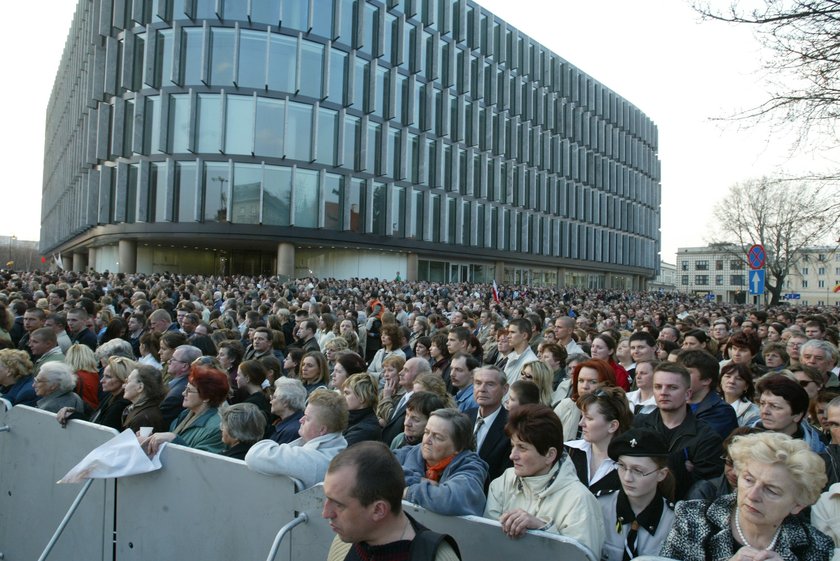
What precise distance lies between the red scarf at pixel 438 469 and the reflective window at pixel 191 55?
36101 mm

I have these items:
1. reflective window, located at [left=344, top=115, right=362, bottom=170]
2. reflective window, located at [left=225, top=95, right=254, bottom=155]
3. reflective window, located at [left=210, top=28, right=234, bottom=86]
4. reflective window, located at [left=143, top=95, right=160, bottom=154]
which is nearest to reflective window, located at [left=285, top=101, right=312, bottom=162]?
reflective window, located at [left=225, top=95, right=254, bottom=155]

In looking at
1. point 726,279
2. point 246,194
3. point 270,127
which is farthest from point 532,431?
point 726,279

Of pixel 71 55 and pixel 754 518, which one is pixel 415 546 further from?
pixel 71 55

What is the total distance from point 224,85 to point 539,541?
36.5 m

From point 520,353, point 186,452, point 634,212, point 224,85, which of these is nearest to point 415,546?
point 186,452

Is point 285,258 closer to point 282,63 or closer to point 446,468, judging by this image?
point 282,63

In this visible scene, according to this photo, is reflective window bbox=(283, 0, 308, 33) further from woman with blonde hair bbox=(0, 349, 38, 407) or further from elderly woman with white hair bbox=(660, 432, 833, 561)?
elderly woman with white hair bbox=(660, 432, 833, 561)

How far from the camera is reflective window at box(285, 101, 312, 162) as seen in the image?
3638 centimetres

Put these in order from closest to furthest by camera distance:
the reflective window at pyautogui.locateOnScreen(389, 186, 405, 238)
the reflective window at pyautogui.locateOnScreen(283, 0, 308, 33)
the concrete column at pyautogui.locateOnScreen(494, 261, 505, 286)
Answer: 1. the reflective window at pyautogui.locateOnScreen(283, 0, 308, 33)
2. the reflective window at pyautogui.locateOnScreen(389, 186, 405, 238)
3. the concrete column at pyautogui.locateOnScreen(494, 261, 505, 286)

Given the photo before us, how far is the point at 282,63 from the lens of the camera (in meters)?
36.2

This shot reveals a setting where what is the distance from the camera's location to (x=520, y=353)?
8.16 meters

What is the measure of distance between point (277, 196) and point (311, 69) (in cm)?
821

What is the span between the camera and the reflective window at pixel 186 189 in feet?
115

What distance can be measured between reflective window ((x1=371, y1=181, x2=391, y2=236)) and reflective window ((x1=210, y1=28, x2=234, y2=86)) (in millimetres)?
11406
